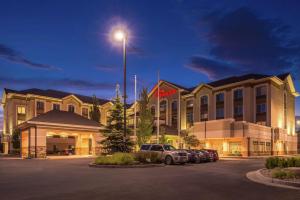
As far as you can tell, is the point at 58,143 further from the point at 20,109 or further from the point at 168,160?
the point at 168,160

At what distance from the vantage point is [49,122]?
141 feet

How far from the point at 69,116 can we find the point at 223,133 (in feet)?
83.9

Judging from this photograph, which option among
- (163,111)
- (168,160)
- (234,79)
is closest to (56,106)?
(163,111)

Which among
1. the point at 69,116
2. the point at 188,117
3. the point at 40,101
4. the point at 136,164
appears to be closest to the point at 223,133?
the point at 188,117

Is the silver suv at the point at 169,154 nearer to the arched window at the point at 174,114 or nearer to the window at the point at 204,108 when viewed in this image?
the window at the point at 204,108

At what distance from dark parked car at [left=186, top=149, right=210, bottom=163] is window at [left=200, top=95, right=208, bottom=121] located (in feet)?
115

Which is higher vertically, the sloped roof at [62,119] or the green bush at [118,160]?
the sloped roof at [62,119]

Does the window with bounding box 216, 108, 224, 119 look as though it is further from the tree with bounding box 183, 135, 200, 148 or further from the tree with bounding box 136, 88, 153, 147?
the tree with bounding box 136, 88, 153, 147

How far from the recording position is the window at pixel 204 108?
70688mm

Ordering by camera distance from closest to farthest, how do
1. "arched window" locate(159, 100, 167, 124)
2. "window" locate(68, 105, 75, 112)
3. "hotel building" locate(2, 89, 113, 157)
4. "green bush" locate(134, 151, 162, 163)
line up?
1. "green bush" locate(134, 151, 162, 163)
2. "hotel building" locate(2, 89, 113, 157)
3. "arched window" locate(159, 100, 167, 124)
4. "window" locate(68, 105, 75, 112)

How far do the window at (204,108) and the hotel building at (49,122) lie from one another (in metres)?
20.9

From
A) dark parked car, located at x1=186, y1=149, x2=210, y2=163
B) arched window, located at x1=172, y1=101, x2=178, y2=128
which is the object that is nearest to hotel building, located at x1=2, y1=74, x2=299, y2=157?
arched window, located at x1=172, y1=101, x2=178, y2=128

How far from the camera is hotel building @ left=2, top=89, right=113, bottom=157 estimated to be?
42.4 meters

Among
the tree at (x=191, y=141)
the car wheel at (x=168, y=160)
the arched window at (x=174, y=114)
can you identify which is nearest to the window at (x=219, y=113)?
the arched window at (x=174, y=114)
